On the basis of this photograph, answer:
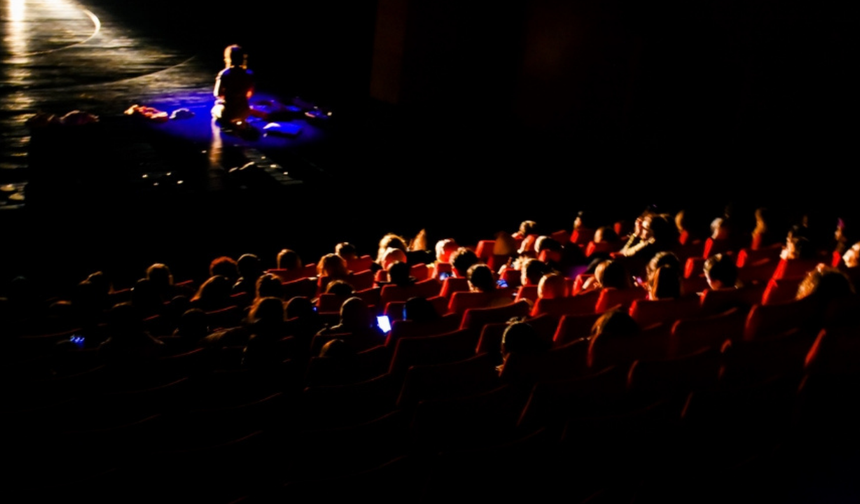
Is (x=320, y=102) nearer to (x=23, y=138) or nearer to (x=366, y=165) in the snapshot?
(x=366, y=165)

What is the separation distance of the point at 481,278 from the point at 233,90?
195 inches

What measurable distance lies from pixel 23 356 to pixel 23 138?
4388mm

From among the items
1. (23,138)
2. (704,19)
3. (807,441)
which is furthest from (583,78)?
(807,441)

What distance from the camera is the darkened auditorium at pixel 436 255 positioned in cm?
247

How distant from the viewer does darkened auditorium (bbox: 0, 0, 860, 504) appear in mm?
2475

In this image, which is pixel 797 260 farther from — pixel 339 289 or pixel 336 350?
pixel 336 350

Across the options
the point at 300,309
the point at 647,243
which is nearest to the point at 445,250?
the point at 647,243

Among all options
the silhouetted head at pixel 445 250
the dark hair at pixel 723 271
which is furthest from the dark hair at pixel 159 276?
the dark hair at pixel 723 271

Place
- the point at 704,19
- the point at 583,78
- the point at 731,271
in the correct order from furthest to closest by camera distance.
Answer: the point at 583,78 < the point at 704,19 < the point at 731,271

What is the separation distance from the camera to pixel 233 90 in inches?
306

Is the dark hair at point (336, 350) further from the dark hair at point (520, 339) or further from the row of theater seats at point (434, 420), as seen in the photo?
the dark hair at point (520, 339)

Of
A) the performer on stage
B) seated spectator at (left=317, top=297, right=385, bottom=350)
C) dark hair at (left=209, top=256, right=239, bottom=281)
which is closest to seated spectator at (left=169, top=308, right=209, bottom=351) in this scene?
seated spectator at (left=317, top=297, right=385, bottom=350)

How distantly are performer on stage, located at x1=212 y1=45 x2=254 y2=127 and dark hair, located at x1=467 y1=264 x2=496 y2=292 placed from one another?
4852mm

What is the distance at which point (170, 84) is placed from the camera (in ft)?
31.0
